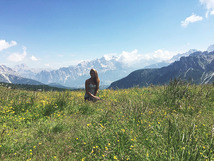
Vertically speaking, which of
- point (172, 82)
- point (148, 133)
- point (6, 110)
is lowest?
point (148, 133)

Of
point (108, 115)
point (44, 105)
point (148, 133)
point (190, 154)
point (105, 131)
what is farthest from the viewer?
point (44, 105)

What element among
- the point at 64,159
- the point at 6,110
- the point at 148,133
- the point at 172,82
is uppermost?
the point at 172,82

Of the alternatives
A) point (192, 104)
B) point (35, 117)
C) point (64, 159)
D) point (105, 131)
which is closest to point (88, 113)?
point (35, 117)

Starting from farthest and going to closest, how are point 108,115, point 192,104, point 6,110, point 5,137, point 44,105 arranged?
1. point 44,105
2. point 6,110
3. point 192,104
4. point 108,115
5. point 5,137

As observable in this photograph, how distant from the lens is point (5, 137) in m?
4.65

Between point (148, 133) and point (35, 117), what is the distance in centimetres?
590

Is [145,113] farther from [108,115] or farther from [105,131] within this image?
[105,131]

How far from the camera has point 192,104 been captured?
666 cm

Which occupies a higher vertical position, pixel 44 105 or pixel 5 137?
pixel 44 105

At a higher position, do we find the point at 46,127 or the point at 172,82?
the point at 172,82

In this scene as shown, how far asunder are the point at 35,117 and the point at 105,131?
466 centimetres

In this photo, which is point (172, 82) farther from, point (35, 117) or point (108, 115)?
point (35, 117)

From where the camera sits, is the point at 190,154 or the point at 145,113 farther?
the point at 145,113

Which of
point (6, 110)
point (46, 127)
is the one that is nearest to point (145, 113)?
point (46, 127)
